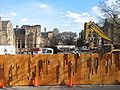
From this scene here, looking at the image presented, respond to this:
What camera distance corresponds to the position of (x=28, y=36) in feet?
515

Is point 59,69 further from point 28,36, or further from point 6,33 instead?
point 28,36

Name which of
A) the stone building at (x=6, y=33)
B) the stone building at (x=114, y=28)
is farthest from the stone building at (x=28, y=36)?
the stone building at (x=114, y=28)

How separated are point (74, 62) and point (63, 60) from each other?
762mm

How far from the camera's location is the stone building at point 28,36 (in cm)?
15200

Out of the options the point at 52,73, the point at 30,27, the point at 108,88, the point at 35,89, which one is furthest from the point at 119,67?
the point at 30,27

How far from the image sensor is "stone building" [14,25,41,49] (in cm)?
15200

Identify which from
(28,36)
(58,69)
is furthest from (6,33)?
(58,69)

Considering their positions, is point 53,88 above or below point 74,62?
below

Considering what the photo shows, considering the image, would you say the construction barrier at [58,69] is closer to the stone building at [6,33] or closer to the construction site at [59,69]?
the construction site at [59,69]

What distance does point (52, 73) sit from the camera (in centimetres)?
2425

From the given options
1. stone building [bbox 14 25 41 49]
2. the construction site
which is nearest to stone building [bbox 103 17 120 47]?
the construction site

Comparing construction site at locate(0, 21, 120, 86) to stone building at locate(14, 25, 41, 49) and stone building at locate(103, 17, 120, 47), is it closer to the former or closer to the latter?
stone building at locate(103, 17, 120, 47)

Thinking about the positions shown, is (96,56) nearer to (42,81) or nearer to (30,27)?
(42,81)

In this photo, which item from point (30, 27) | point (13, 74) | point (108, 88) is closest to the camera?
point (108, 88)
